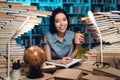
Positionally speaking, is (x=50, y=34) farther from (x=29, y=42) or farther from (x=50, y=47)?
(x=29, y=42)

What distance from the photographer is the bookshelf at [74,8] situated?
625 centimetres

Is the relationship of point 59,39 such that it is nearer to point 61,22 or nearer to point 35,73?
point 61,22

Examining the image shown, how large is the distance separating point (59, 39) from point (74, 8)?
3645 millimetres

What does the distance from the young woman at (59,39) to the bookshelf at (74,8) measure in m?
2.98

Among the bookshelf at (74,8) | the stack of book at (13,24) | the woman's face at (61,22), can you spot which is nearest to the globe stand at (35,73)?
the stack of book at (13,24)

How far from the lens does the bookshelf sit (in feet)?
20.5

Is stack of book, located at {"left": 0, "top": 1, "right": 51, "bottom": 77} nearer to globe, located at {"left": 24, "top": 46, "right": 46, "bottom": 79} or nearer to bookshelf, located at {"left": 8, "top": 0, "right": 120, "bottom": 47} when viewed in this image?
globe, located at {"left": 24, "top": 46, "right": 46, "bottom": 79}

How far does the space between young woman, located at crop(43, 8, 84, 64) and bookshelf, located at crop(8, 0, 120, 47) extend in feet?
9.77

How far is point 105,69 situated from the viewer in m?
2.24

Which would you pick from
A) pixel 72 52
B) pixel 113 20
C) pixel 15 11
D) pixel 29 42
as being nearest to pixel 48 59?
pixel 72 52

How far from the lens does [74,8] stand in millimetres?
6648

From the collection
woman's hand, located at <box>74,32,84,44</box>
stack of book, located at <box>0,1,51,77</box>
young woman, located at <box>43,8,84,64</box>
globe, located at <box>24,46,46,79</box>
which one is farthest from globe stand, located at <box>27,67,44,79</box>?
woman's hand, located at <box>74,32,84,44</box>

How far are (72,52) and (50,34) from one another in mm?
371

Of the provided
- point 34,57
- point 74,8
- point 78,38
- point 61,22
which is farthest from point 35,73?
point 74,8
